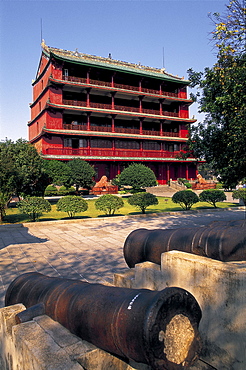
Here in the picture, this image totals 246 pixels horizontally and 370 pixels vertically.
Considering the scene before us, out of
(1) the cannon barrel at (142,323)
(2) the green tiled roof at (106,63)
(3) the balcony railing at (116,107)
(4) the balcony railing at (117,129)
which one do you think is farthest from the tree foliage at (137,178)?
(1) the cannon barrel at (142,323)

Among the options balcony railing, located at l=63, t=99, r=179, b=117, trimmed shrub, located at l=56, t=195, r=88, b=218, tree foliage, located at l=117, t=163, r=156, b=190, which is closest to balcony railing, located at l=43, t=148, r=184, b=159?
balcony railing, located at l=63, t=99, r=179, b=117

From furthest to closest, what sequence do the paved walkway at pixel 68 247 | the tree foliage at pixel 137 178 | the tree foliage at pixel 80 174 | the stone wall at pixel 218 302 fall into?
1. the tree foliage at pixel 137 178
2. the tree foliage at pixel 80 174
3. the paved walkway at pixel 68 247
4. the stone wall at pixel 218 302

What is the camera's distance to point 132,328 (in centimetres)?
151

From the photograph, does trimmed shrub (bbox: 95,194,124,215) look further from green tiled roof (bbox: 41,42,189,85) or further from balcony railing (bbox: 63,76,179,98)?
green tiled roof (bbox: 41,42,189,85)

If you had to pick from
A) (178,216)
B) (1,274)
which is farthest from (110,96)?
(1,274)

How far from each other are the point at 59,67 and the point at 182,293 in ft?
113

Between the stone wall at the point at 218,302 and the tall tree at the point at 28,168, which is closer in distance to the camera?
the stone wall at the point at 218,302

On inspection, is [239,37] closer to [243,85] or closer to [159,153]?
[243,85]

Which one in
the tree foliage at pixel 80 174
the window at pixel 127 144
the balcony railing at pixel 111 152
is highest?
the window at pixel 127 144

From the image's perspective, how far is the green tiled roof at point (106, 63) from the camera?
111 feet

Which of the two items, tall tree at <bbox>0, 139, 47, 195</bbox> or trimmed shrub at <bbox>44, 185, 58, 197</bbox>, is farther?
trimmed shrub at <bbox>44, 185, 58, 197</bbox>

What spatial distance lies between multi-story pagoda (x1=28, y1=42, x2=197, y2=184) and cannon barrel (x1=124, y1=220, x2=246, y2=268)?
88.9 feet

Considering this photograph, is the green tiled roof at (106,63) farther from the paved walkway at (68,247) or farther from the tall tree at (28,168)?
the paved walkway at (68,247)

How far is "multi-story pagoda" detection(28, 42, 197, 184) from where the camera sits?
31641mm
